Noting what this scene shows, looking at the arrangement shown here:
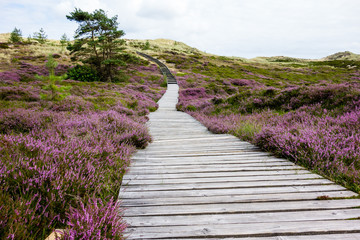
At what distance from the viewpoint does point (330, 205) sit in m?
2.12

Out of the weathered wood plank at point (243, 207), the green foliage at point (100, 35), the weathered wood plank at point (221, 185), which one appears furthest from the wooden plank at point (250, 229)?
the green foliage at point (100, 35)

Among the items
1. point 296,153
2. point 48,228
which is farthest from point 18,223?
point 296,153

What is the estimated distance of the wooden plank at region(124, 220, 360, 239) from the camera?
1.73 metres

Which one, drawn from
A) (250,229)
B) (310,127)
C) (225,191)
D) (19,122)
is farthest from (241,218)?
(19,122)

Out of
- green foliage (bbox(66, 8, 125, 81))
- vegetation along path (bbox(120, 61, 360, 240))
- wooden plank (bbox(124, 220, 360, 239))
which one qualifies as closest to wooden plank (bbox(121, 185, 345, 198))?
vegetation along path (bbox(120, 61, 360, 240))

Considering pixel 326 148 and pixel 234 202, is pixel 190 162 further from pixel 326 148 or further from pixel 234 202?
pixel 326 148

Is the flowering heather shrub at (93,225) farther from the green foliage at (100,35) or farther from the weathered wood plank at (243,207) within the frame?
the green foliage at (100,35)

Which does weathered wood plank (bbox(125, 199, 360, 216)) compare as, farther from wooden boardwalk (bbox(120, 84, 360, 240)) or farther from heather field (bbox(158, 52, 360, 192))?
heather field (bbox(158, 52, 360, 192))

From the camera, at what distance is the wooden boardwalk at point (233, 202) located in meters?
1.77

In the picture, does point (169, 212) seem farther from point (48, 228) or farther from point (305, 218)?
point (305, 218)

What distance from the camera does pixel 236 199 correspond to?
2.27 m

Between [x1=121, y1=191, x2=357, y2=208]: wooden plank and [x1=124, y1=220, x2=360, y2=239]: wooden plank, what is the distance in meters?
0.39

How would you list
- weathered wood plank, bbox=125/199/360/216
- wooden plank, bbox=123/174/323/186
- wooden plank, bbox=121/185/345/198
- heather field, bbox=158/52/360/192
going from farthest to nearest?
1. heather field, bbox=158/52/360/192
2. wooden plank, bbox=123/174/323/186
3. wooden plank, bbox=121/185/345/198
4. weathered wood plank, bbox=125/199/360/216

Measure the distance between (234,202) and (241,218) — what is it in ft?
0.92
